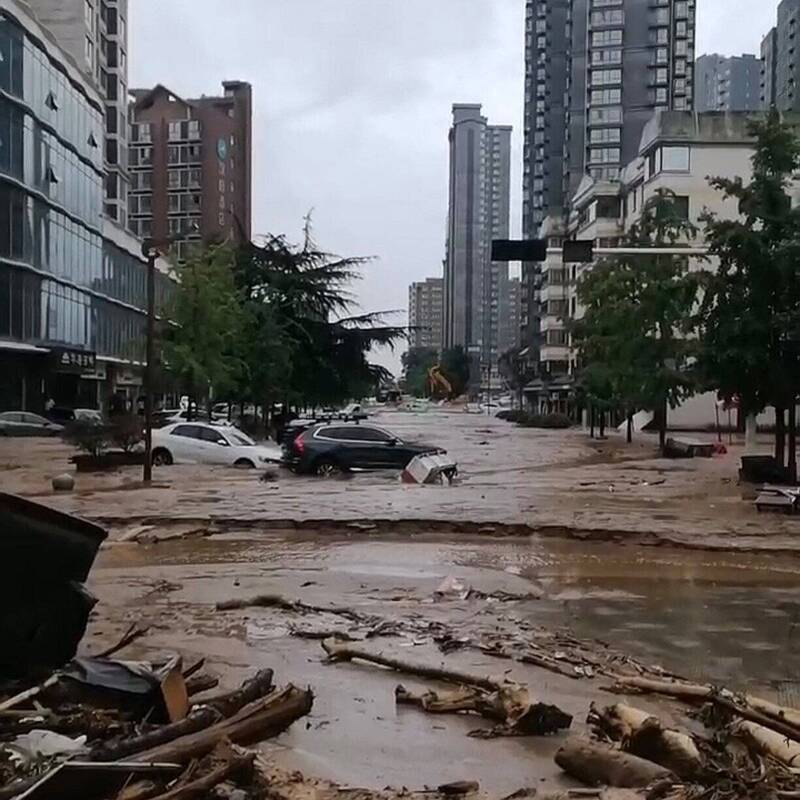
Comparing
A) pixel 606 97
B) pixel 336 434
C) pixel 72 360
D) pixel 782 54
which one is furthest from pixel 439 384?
pixel 336 434

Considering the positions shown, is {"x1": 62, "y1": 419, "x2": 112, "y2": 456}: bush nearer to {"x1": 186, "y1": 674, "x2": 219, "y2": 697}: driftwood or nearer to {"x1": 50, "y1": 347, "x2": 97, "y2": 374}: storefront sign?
{"x1": 186, "y1": 674, "x2": 219, "y2": 697}: driftwood

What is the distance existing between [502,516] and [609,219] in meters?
74.3

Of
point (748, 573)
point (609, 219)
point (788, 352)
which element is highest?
point (609, 219)

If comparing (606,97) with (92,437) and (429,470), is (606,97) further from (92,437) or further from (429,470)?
(429,470)

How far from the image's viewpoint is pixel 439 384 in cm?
15138

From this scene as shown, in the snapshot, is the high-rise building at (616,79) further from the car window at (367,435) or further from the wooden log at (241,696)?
the wooden log at (241,696)

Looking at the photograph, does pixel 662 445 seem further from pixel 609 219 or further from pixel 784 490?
pixel 609 219

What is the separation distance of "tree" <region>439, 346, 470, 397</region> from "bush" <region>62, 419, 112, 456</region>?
13472 cm

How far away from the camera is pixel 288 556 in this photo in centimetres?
1556

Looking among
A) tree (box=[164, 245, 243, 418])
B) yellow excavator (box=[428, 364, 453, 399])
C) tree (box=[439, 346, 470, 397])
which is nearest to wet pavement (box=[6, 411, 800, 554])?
tree (box=[164, 245, 243, 418])

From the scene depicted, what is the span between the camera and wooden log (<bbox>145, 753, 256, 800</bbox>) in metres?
5.34

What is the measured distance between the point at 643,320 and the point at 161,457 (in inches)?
817

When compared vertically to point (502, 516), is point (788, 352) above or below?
above

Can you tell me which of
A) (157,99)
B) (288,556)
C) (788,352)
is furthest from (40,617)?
(157,99)
